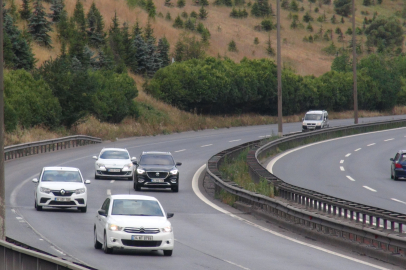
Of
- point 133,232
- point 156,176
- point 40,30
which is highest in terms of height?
point 40,30

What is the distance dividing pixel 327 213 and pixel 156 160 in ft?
38.8

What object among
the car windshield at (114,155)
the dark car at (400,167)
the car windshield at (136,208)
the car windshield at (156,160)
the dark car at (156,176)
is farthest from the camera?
the car windshield at (114,155)

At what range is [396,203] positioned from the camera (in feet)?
83.6

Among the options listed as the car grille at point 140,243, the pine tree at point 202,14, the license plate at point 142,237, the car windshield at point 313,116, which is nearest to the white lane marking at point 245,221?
the car grille at point 140,243

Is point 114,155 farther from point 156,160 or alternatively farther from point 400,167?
point 400,167

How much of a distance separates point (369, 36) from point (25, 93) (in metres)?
108

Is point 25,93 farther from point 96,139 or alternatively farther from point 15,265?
point 15,265

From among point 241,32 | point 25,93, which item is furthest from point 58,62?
point 241,32

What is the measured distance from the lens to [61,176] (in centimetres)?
2422

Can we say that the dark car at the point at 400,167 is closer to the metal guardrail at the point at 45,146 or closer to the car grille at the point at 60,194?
the car grille at the point at 60,194

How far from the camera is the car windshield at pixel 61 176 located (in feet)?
78.6

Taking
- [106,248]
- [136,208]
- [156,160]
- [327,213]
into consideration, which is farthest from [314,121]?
[106,248]

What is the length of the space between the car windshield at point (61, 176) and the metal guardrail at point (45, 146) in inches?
651

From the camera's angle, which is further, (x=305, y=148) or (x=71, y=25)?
(x=71, y=25)
